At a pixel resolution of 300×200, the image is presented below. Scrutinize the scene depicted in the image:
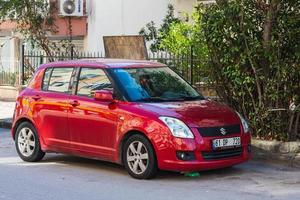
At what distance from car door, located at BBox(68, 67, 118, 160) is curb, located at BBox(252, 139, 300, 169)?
2726mm

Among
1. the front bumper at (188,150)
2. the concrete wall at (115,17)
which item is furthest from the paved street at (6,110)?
the front bumper at (188,150)

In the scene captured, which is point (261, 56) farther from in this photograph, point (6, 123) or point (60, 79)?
point (6, 123)

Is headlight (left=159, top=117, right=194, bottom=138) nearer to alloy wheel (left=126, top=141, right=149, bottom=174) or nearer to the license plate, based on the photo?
the license plate

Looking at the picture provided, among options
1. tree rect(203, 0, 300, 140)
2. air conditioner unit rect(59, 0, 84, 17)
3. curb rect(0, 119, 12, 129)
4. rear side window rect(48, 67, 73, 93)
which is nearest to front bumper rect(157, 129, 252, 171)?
rear side window rect(48, 67, 73, 93)

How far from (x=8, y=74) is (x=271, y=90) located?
530 inches

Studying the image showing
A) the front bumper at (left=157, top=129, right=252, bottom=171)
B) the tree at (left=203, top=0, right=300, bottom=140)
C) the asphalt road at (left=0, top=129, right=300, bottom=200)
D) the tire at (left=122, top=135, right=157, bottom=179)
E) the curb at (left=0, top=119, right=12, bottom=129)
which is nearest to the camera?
the asphalt road at (left=0, top=129, right=300, bottom=200)

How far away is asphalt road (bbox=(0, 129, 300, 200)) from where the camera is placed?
25.6ft

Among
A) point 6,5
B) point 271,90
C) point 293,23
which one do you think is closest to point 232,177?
point 271,90

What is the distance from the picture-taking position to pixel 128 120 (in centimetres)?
875

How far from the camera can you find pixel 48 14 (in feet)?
66.9

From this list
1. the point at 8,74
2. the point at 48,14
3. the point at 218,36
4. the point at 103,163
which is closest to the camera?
the point at 103,163

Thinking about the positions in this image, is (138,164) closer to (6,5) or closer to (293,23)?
(293,23)

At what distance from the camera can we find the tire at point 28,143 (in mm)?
10289

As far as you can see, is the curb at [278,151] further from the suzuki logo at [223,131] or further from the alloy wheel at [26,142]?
the alloy wheel at [26,142]
